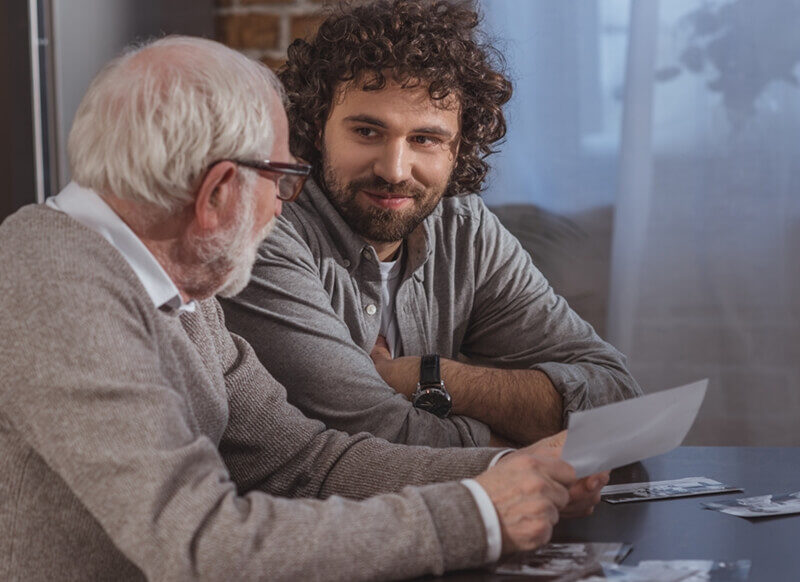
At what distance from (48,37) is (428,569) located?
1.80 m

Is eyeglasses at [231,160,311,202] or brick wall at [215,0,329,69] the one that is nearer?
eyeglasses at [231,160,311,202]

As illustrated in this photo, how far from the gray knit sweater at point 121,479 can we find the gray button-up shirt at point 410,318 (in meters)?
0.61

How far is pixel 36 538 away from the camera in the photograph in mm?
1101

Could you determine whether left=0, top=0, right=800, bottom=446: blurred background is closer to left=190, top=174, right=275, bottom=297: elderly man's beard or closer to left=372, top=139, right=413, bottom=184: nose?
left=372, top=139, right=413, bottom=184: nose

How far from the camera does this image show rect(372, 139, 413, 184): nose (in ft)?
6.91

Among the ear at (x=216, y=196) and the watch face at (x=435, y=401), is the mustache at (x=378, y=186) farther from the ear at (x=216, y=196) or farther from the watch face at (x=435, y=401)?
the ear at (x=216, y=196)

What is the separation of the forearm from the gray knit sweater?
33.2 inches

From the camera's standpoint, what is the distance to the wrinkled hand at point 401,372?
1963mm

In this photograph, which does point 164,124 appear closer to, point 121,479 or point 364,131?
point 121,479

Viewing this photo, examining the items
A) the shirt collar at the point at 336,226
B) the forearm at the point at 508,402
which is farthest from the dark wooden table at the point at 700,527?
the shirt collar at the point at 336,226

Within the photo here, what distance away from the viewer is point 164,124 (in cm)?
115

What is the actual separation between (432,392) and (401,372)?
78 mm

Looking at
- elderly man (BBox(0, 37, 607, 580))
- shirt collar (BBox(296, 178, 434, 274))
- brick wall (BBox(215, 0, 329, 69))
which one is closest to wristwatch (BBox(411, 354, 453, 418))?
shirt collar (BBox(296, 178, 434, 274))

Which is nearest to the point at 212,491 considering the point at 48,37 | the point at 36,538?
the point at 36,538
